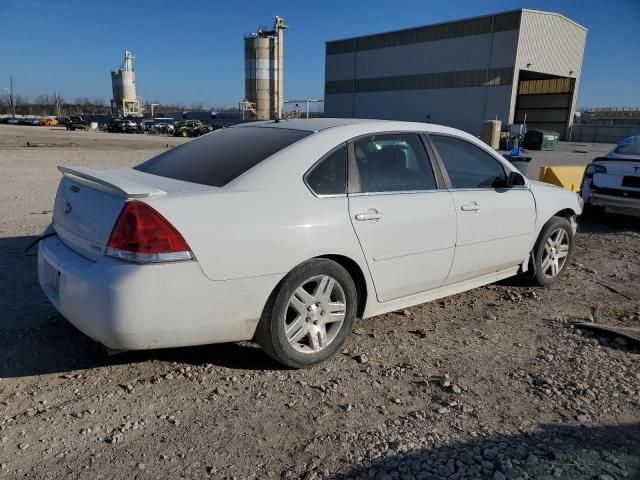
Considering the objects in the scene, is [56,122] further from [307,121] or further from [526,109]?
[307,121]

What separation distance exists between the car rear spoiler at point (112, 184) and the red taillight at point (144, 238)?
0.23 ft

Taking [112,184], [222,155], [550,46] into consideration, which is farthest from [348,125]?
[550,46]

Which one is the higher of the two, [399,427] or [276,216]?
[276,216]

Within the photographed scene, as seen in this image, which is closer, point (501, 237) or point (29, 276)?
point (501, 237)

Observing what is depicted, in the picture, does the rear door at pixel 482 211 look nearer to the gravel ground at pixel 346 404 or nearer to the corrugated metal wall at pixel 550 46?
the gravel ground at pixel 346 404

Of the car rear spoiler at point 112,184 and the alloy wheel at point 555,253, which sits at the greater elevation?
the car rear spoiler at point 112,184

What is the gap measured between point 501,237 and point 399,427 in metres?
2.24

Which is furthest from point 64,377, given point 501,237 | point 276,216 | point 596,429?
point 501,237

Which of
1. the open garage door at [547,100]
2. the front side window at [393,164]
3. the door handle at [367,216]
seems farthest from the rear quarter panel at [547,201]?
the open garage door at [547,100]

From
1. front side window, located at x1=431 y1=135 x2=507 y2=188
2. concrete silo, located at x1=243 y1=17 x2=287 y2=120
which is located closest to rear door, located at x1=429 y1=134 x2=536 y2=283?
front side window, located at x1=431 y1=135 x2=507 y2=188

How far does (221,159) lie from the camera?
11.5ft

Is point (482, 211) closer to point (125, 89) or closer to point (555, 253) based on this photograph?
→ point (555, 253)

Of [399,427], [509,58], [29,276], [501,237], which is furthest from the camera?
[509,58]

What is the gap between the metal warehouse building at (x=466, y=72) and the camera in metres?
47.7
